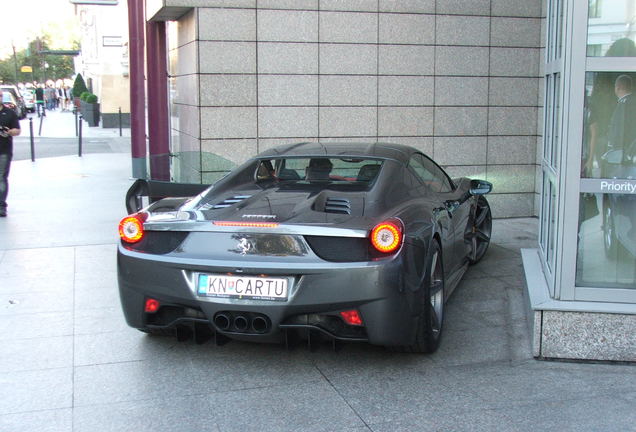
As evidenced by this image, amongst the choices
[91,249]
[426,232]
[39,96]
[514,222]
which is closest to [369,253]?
[426,232]

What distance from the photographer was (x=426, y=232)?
499 centimetres

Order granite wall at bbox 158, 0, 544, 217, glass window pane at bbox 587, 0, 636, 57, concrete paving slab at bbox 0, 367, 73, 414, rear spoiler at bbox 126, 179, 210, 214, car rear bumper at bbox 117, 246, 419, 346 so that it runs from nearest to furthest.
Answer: concrete paving slab at bbox 0, 367, 73, 414 < car rear bumper at bbox 117, 246, 419, 346 < glass window pane at bbox 587, 0, 636, 57 < rear spoiler at bbox 126, 179, 210, 214 < granite wall at bbox 158, 0, 544, 217

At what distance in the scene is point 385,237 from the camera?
4.44 metres

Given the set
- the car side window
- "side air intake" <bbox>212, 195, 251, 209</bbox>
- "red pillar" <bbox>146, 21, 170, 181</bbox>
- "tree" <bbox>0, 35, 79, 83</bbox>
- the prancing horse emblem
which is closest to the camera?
the prancing horse emblem

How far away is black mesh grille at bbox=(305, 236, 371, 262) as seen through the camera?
4418 mm

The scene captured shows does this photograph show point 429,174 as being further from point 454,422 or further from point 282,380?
point 454,422

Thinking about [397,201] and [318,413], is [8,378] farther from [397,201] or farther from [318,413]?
[397,201]

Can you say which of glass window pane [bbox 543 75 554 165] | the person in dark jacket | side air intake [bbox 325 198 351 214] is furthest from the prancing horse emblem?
glass window pane [bbox 543 75 554 165]

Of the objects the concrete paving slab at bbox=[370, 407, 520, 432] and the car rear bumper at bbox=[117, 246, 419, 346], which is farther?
the car rear bumper at bbox=[117, 246, 419, 346]

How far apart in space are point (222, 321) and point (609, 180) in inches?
97.1

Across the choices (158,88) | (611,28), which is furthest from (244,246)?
(158,88)

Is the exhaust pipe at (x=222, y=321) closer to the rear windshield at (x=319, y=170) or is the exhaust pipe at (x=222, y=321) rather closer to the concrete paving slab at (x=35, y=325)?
the rear windshield at (x=319, y=170)

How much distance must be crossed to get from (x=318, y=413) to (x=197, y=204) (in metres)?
1.72

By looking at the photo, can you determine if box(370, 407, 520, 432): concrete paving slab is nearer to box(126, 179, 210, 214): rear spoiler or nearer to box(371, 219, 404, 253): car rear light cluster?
box(371, 219, 404, 253): car rear light cluster
